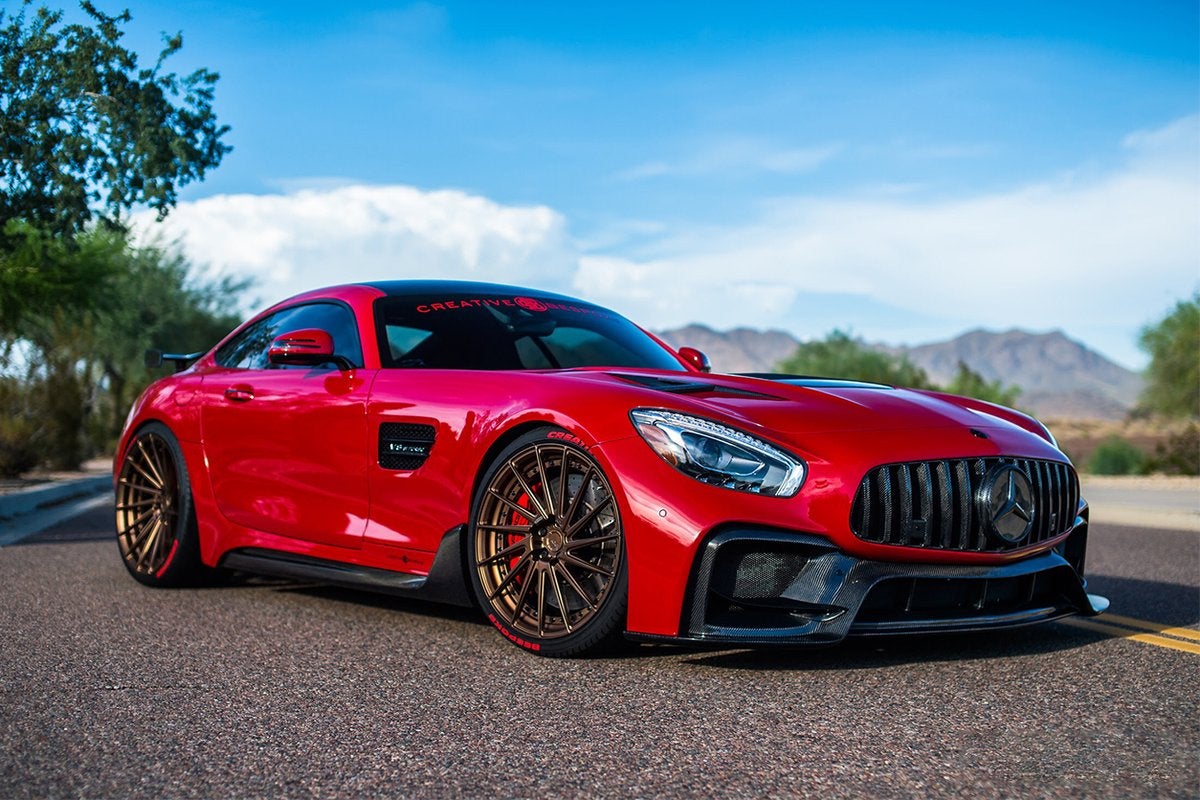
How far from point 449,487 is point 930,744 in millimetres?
2242

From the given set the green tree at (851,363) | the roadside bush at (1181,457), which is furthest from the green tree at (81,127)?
the green tree at (851,363)

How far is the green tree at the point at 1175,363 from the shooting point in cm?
4431

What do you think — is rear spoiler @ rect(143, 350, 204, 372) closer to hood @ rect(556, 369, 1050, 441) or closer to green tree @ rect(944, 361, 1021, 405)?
hood @ rect(556, 369, 1050, 441)

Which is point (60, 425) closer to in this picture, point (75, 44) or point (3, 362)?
point (3, 362)

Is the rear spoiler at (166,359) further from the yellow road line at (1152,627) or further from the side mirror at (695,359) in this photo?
the yellow road line at (1152,627)

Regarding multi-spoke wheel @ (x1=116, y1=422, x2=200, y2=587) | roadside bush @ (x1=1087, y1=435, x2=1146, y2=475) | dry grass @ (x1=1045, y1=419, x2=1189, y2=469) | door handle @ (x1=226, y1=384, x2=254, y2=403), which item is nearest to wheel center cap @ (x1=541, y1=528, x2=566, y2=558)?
door handle @ (x1=226, y1=384, x2=254, y2=403)

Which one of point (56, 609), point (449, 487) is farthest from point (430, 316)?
point (56, 609)

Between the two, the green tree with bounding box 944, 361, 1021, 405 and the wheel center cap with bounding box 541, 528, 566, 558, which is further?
the green tree with bounding box 944, 361, 1021, 405

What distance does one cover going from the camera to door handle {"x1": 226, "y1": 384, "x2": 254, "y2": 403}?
6277 mm

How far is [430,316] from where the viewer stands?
5.89m

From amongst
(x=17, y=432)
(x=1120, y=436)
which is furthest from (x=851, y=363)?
(x=17, y=432)

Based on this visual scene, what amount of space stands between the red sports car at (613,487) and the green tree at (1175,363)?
42666 mm

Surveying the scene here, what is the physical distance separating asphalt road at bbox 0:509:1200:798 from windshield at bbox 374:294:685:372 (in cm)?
120

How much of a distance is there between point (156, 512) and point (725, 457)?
3.85m
